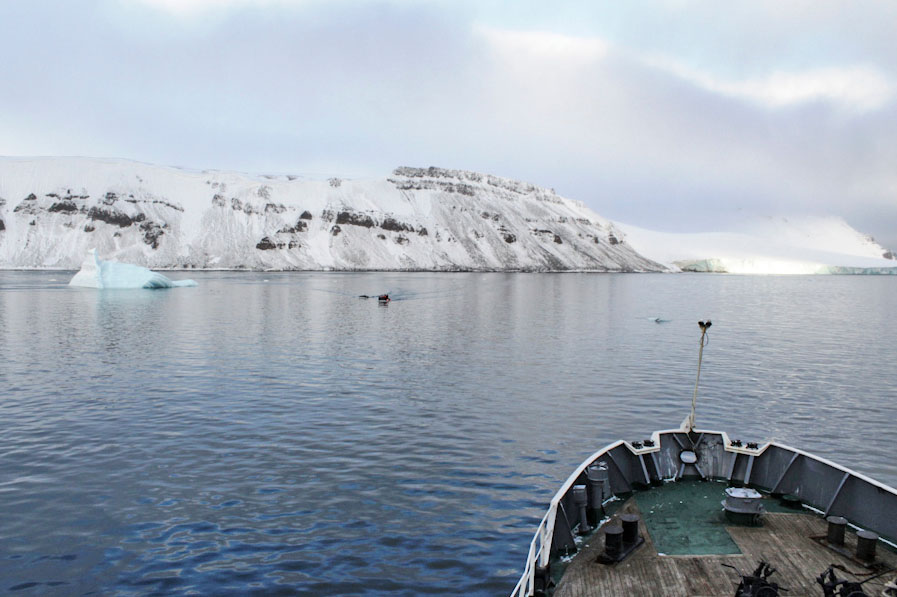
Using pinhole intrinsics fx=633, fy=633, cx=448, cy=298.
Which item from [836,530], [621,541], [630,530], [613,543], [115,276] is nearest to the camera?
[613,543]

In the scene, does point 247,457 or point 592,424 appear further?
point 592,424

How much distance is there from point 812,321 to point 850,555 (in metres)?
76.5

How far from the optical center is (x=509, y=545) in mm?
16531

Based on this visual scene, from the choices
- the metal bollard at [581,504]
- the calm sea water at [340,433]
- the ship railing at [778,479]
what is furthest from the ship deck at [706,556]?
the calm sea water at [340,433]

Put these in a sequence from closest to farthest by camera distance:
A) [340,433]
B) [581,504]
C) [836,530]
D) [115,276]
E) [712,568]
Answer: [712,568]
[836,530]
[581,504]
[340,433]
[115,276]

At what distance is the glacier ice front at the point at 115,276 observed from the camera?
123m

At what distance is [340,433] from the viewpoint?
26.4 meters

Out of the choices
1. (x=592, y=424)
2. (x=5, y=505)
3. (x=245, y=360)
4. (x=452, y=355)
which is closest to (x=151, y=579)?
(x=5, y=505)

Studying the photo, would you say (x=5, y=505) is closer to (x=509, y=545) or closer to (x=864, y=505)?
(x=509, y=545)

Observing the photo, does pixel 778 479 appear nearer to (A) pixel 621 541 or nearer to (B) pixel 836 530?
(B) pixel 836 530

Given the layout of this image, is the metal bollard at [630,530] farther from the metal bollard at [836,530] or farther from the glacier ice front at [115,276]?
the glacier ice front at [115,276]

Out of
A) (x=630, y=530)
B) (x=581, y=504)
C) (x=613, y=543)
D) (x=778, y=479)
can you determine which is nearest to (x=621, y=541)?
(x=613, y=543)

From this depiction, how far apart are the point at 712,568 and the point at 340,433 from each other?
16.6 metres

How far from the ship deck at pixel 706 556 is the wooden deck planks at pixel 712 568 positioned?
0.02 m
